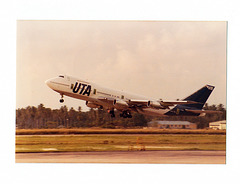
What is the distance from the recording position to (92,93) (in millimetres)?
18156

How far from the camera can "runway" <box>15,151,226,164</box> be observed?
17109mm

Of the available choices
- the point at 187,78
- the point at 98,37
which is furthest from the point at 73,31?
the point at 187,78

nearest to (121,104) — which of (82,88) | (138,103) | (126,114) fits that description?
(126,114)

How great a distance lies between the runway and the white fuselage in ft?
6.61

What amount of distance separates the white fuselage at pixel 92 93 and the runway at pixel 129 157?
79.3 inches

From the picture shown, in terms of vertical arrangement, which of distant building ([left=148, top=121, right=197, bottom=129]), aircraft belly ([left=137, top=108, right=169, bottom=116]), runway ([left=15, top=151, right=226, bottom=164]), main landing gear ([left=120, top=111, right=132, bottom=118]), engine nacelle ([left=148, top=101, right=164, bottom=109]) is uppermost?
engine nacelle ([left=148, top=101, right=164, bottom=109])

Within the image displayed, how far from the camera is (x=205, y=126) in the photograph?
18.0 meters

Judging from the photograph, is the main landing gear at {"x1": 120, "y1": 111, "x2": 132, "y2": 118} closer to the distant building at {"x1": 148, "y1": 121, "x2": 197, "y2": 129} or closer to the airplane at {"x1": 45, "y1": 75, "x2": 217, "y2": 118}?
the airplane at {"x1": 45, "y1": 75, "x2": 217, "y2": 118}

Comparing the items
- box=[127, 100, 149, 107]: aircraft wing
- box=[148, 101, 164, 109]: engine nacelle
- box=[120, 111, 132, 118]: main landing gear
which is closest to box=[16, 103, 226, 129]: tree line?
box=[120, 111, 132, 118]: main landing gear

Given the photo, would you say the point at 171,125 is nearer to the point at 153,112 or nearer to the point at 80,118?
the point at 153,112

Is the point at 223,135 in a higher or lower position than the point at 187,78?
lower

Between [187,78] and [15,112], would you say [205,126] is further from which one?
[15,112]

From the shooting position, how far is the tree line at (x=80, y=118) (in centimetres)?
1758

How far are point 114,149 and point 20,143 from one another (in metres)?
4.24
